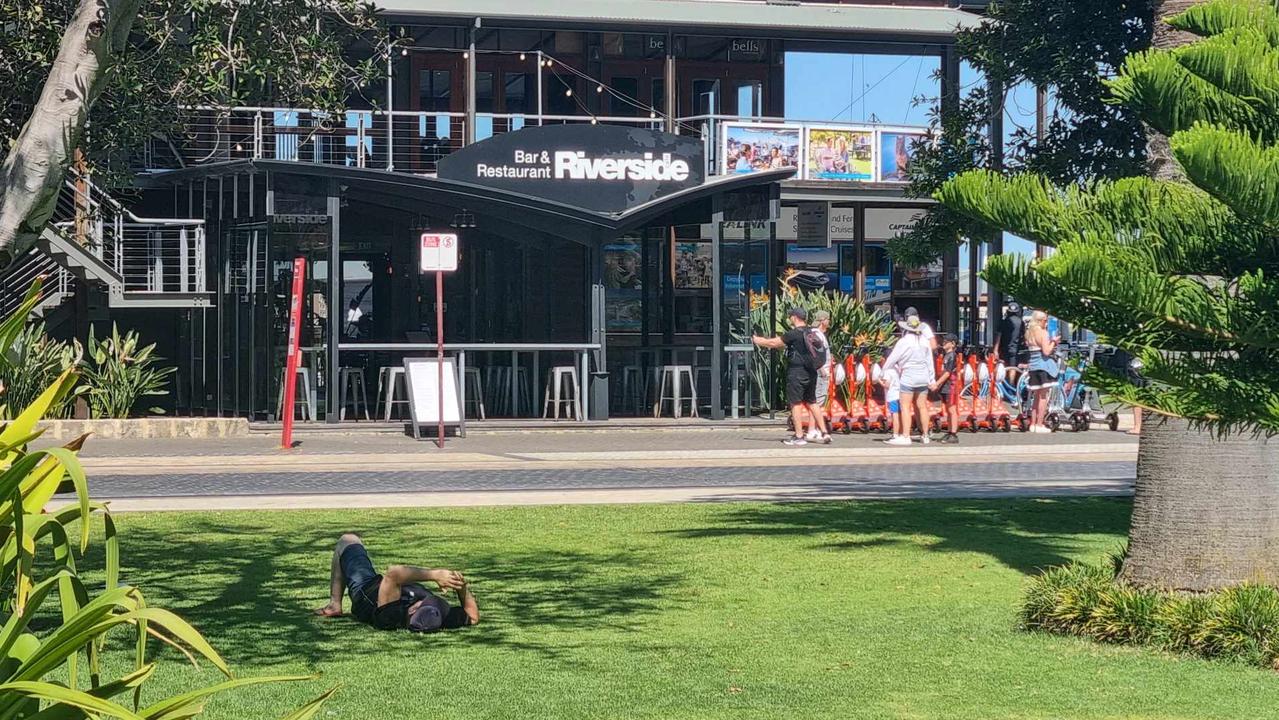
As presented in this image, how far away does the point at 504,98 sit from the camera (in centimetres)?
3266

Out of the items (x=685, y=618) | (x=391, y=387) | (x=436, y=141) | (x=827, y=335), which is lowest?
(x=685, y=618)

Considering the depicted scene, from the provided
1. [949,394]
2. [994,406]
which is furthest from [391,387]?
[994,406]

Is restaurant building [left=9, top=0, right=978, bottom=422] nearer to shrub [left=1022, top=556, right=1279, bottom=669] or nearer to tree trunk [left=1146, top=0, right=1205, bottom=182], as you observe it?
tree trunk [left=1146, top=0, right=1205, bottom=182]

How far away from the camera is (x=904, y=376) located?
21266 millimetres

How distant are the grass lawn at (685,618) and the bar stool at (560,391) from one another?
10430 millimetres

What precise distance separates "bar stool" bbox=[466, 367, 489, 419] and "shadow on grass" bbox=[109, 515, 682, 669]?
1149 centimetres

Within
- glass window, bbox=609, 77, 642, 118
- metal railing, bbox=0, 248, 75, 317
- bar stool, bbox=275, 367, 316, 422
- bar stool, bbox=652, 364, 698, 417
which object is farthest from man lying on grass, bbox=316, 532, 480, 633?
glass window, bbox=609, 77, 642, 118

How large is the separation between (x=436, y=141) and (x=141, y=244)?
17.9ft

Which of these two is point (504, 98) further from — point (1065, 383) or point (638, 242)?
point (1065, 383)

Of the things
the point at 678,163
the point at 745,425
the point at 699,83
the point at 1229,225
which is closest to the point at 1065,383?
the point at 745,425

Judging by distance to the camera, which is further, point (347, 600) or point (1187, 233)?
point (347, 600)

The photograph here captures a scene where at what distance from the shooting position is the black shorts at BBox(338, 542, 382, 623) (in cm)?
909

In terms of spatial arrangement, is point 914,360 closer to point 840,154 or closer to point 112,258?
point 840,154

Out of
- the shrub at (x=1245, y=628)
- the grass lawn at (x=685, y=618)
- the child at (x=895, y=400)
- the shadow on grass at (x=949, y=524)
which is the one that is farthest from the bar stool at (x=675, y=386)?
the shrub at (x=1245, y=628)
